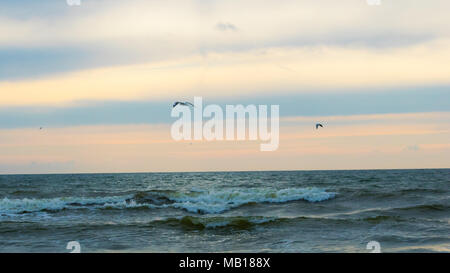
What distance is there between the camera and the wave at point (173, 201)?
23445 mm

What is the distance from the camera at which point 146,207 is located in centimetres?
2359

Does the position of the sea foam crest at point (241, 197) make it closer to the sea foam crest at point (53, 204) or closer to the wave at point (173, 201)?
the wave at point (173, 201)

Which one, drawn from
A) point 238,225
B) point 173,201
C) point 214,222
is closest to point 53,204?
point 173,201

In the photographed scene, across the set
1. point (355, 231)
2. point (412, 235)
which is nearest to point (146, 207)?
point (355, 231)

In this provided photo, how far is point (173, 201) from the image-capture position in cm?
2744

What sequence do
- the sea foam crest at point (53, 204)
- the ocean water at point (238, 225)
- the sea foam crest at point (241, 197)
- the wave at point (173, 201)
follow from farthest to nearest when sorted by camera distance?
1. the sea foam crest at point (241, 197)
2. the sea foam crest at point (53, 204)
3. the wave at point (173, 201)
4. the ocean water at point (238, 225)

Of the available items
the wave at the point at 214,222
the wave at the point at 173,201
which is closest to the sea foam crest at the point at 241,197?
the wave at the point at 173,201

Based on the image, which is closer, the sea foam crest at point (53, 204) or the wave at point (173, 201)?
the wave at point (173, 201)

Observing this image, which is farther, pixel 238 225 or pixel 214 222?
pixel 214 222

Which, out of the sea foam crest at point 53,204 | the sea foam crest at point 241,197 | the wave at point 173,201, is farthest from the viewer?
the sea foam crest at point 241,197

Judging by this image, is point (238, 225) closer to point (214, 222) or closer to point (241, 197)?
point (214, 222)
